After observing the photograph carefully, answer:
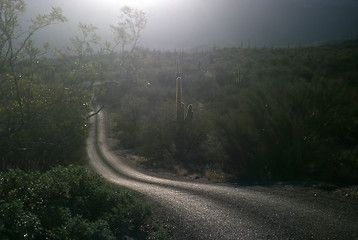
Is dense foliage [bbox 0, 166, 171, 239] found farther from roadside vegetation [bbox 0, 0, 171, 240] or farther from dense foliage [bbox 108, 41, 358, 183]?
dense foliage [bbox 108, 41, 358, 183]

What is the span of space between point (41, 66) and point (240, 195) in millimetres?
6131

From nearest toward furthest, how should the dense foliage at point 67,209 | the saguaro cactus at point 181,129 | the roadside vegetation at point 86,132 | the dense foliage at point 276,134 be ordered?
1. the dense foliage at point 67,209
2. the roadside vegetation at point 86,132
3. the dense foliage at point 276,134
4. the saguaro cactus at point 181,129

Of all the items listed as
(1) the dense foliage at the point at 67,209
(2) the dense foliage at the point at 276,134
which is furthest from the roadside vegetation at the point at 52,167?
(2) the dense foliage at the point at 276,134

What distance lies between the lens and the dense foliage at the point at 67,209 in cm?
A: 553

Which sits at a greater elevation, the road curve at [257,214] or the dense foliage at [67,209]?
the dense foliage at [67,209]

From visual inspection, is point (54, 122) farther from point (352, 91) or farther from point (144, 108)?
point (144, 108)

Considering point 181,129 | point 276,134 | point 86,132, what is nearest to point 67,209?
point 86,132

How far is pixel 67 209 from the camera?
6.22 m

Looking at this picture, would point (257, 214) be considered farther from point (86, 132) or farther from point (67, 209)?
point (86, 132)

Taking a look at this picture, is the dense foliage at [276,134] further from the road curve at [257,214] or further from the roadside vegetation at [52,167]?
the road curve at [257,214]

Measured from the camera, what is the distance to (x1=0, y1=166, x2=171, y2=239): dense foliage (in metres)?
5.53

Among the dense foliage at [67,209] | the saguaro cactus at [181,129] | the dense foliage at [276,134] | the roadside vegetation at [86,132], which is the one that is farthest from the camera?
the saguaro cactus at [181,129]

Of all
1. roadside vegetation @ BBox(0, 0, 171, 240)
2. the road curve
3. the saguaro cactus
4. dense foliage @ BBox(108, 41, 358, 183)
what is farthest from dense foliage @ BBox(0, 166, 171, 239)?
the saguaro cactus

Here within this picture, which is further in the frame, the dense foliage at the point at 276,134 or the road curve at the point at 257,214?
the dense foliage at the point at 276,134
